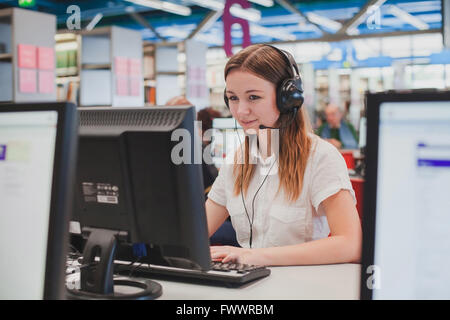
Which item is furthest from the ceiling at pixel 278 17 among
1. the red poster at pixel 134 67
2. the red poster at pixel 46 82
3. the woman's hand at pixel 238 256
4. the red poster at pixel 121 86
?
the woman's hand at pixel 238 256

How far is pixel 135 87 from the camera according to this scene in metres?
6.55

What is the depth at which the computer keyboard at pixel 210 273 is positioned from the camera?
1195 mm

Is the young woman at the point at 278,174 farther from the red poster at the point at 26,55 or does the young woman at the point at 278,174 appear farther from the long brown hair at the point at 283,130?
the red poster at the point at 26,55

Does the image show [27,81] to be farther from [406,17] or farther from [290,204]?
[406,17]

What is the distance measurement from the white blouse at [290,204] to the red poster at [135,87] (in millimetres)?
4983

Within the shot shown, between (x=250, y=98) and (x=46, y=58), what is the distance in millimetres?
4404

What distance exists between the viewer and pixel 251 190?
5.71 feet

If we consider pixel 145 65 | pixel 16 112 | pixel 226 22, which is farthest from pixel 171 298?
pixel 145 65

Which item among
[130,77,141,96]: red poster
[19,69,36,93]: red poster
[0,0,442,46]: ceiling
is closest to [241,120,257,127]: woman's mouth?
[19,69,36,93]: red poster

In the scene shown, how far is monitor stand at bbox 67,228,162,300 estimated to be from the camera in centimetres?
110

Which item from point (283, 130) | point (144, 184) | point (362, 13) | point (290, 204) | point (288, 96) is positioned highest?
point (362, 13)

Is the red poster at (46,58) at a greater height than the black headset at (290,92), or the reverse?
the red poster at (46,58)

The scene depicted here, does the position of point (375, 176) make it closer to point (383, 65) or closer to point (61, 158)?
point (61, 158)

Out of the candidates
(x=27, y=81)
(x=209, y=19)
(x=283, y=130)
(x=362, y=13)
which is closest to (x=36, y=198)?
(x=283, y=130)
